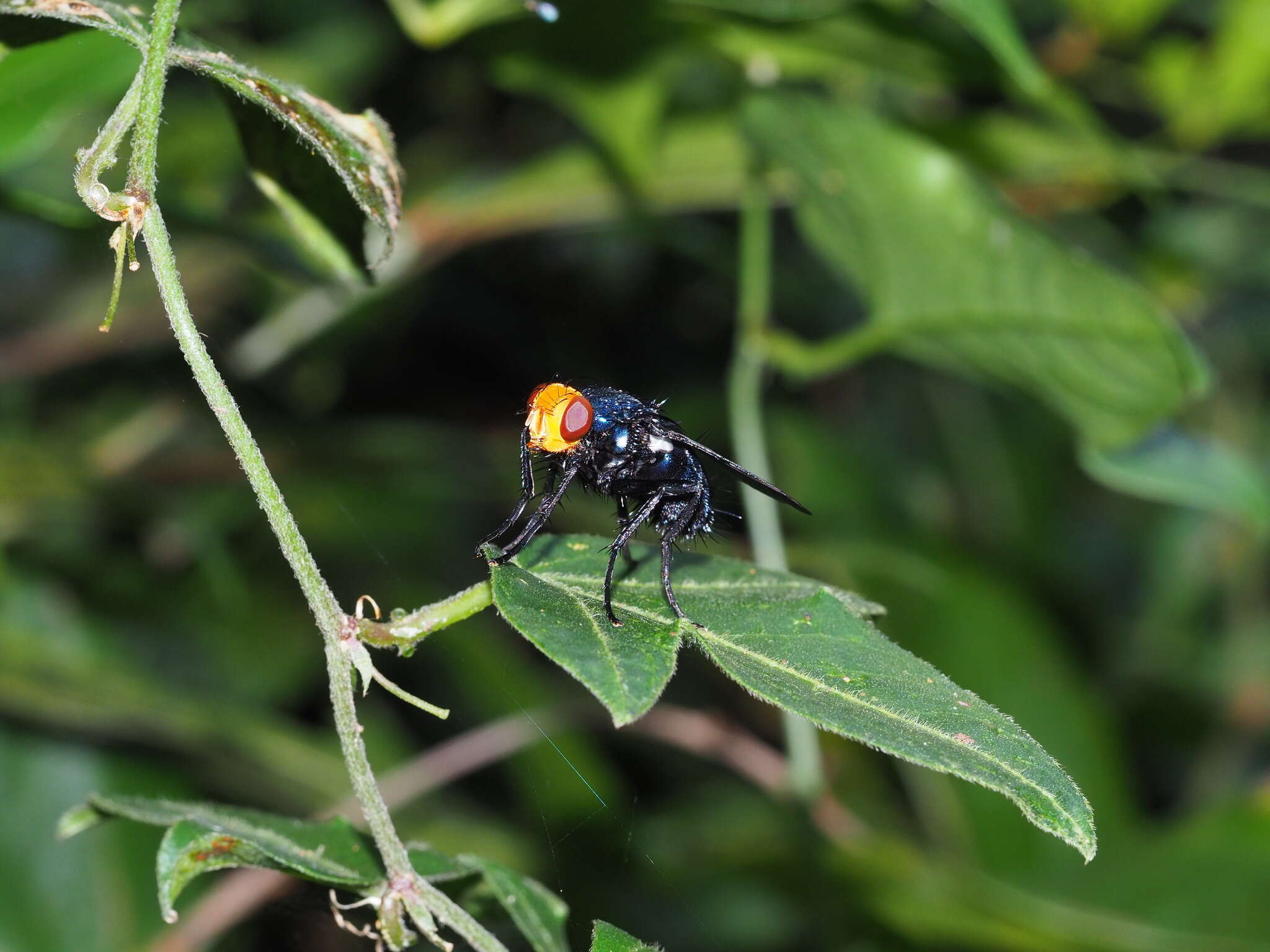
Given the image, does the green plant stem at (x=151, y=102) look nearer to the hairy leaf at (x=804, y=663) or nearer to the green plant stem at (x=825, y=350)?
the hairy leaf at (x=804, y=663)

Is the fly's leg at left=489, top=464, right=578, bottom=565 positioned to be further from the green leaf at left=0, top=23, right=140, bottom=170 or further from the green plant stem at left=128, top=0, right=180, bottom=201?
the green leaf at left=0, top=23, right=140, bottom=170

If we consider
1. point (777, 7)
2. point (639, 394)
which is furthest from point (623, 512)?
point (639, 394)

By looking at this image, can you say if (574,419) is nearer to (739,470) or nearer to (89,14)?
(739,470)

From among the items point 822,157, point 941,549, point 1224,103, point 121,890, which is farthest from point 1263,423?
point 121,890

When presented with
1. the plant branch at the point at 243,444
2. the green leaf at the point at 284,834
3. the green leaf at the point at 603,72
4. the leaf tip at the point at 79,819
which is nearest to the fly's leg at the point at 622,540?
the plant branch at the point at 243,444

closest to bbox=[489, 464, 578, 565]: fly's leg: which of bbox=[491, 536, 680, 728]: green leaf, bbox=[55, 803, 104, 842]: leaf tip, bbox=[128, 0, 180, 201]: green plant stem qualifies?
bbox=[491, 536, 680, 728]: green leaf

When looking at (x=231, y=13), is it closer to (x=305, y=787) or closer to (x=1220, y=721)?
(x=305, y=787)
